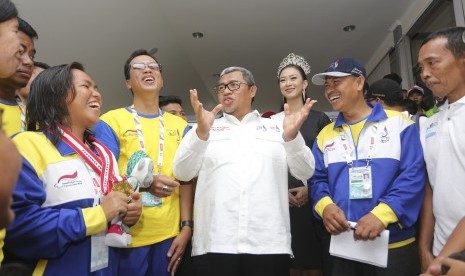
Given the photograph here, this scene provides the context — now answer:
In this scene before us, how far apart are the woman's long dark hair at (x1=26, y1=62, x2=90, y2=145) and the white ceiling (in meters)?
3.03

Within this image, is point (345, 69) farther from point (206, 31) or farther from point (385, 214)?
point (206, 31)

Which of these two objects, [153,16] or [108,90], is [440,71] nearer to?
[153,16]

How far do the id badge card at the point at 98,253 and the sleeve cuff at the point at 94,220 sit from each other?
0.10m

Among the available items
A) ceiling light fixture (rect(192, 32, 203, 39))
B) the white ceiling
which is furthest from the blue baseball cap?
ceiling light fixture (rect(192, 32, 203, 39))

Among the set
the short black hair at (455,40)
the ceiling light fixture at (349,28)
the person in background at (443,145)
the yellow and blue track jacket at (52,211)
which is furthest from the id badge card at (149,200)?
the ceiling light fixture at (349,28)

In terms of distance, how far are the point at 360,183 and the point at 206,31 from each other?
4783 millimetres

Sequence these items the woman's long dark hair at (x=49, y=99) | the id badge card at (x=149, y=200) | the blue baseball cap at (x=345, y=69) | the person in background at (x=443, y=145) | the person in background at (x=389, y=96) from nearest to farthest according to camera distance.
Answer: the woman's long dark hair at (x=49, y=99) → the person in background at (x=443, y=145) → the id badge card at (x=149, y=200) → the blue baseball cap at (x=345, y=69) → the person in background at (x=389, y=96)

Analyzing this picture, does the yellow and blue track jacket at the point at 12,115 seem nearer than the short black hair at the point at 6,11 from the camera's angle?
No

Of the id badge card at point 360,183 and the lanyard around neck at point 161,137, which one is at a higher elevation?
the lanyard around neck at point 161,137

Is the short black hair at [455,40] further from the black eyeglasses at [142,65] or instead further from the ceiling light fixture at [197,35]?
the ceiling light fixture at [197,35]

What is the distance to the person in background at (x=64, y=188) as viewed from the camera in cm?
131

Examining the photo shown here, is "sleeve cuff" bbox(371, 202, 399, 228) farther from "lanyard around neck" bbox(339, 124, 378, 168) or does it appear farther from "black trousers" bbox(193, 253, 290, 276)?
"black trousers" bbox(193, 253, 290, 276)

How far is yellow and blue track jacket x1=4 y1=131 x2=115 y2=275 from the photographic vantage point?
1.29 metres

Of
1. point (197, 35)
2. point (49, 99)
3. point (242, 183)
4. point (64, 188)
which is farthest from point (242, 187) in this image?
point (197, 35)
